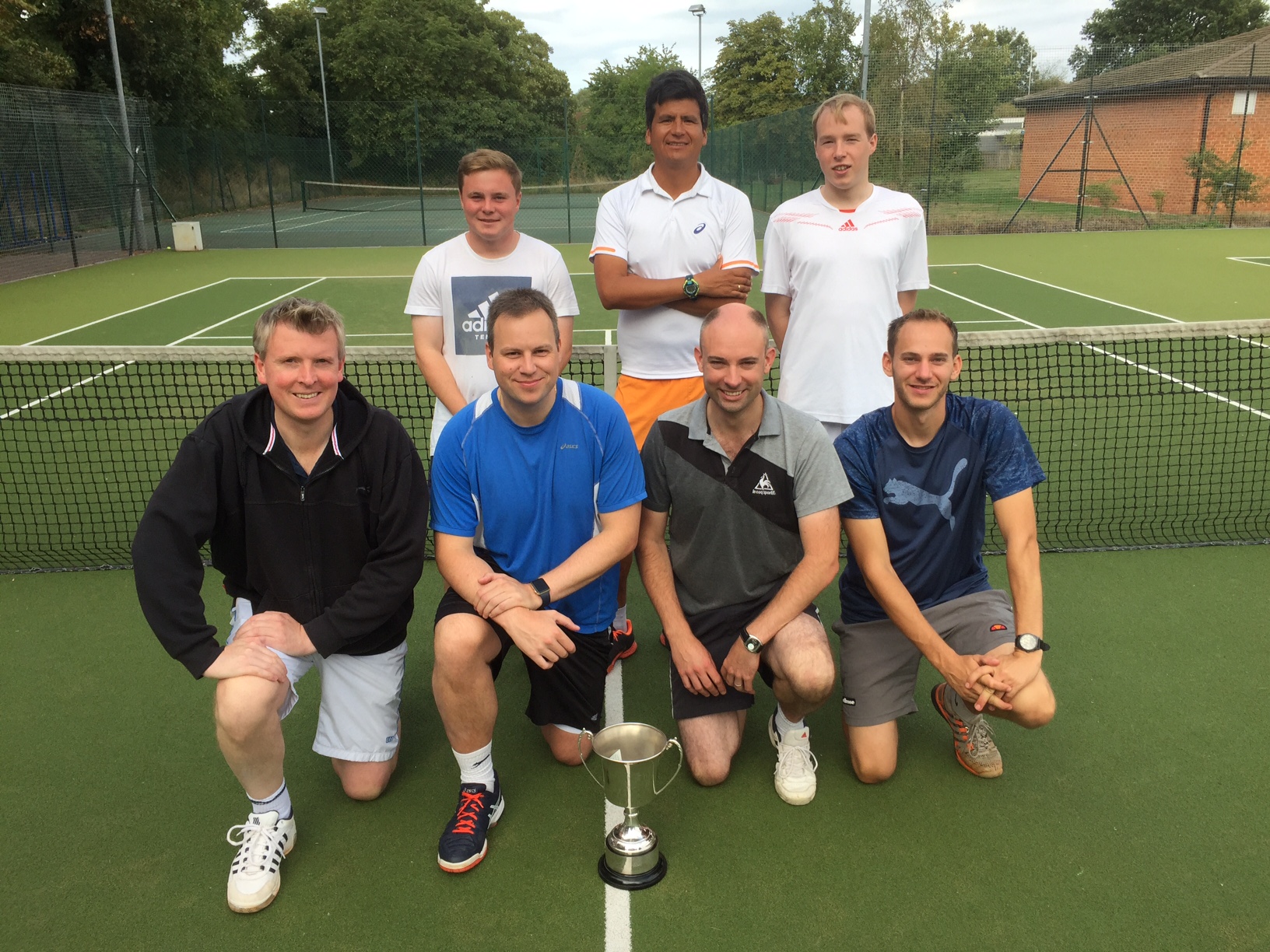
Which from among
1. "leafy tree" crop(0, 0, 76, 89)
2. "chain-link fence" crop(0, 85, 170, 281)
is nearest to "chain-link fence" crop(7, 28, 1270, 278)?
"chain-link fence" crop(0, 85, 170, 281)

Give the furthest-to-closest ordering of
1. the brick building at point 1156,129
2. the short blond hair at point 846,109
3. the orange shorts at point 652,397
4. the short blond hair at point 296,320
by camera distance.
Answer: the brick building at point 1156,129
the orange shorts at point 652,397
the short blond hair at point 846,109
the short blond hair at point 296,320

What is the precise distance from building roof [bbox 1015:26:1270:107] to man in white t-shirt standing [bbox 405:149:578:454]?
91.0 feet

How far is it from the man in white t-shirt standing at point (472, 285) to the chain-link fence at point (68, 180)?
55.2ft

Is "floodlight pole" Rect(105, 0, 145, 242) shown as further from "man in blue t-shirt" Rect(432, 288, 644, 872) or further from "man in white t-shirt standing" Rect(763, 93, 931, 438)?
"man in blue t-shirt" Rect(432, 288, 644, 872)

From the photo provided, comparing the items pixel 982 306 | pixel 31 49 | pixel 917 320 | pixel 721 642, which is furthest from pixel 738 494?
pixel 31 49

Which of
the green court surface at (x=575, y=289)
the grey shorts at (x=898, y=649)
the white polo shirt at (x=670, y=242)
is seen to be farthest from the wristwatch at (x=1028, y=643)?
the green court surface at (x=575, y=289)

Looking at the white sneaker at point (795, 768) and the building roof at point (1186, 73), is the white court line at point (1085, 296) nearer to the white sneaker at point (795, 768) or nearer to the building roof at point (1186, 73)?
the white sneaker at point (795, 768)

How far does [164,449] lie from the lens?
294 inches

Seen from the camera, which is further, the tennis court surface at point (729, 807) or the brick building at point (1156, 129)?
the brick building at point (1156, 129)

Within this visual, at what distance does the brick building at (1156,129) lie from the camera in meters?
26.5

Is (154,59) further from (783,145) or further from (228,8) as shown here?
(783,145)

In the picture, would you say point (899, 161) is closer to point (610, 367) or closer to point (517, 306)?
point (610, 367)

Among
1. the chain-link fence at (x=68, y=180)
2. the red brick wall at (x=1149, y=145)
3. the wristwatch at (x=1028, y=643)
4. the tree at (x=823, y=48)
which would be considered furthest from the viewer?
the tree at (x=823, y=48)

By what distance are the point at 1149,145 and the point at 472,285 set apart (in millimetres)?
30163
